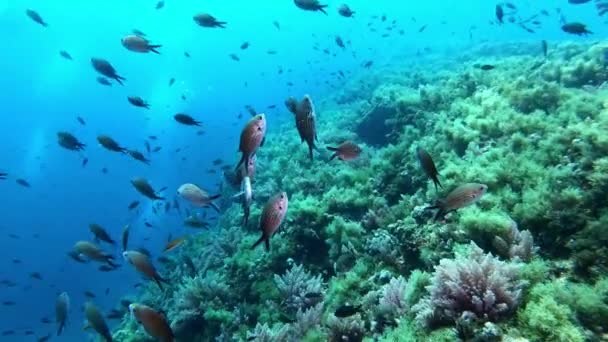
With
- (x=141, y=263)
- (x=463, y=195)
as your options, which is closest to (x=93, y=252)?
(x=141, y=263)

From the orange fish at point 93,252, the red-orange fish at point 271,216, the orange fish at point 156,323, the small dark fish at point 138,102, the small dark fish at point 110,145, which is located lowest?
the orange fish at point 93,252

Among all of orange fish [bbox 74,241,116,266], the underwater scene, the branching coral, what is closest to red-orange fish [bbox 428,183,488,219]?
the underwater scene

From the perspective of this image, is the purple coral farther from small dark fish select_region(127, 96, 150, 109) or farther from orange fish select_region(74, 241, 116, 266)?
small dark fish select_region(127, 96, 150, 109)

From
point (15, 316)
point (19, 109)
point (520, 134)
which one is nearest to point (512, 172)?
point (520, 134)

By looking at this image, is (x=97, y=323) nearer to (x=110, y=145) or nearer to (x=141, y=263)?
(x=141, y=263)

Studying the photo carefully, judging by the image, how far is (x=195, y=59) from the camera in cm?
12700

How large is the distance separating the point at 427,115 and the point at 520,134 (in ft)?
12.6

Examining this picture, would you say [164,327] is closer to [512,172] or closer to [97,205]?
[512,172]

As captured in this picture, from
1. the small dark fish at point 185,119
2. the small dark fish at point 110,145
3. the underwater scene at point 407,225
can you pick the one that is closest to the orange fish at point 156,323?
the underwater scene at point 407,225

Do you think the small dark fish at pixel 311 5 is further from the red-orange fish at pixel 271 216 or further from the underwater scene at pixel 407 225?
the red-orange fish at pixel 271 216

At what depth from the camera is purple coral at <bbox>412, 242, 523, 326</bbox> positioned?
142 inches

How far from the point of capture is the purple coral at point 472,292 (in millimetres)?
3617

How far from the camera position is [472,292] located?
3.78 meters

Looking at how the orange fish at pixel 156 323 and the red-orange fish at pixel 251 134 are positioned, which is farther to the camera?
the orange fish at pixel 156 323
